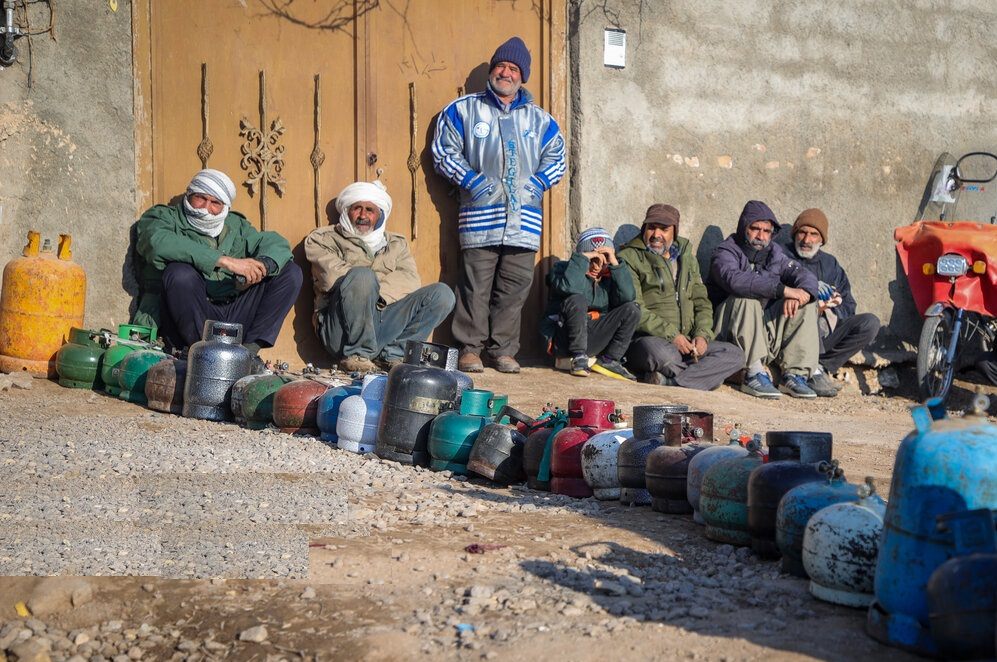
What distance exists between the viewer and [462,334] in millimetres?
7797

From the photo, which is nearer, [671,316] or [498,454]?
[498,454]

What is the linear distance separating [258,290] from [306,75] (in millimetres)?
1701

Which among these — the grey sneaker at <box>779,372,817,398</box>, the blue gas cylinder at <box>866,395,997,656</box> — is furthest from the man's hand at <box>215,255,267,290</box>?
the blue gas cylinder at <box>866,395,997,656</box>

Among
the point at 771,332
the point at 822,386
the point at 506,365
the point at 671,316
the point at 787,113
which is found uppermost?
the point at 787,113

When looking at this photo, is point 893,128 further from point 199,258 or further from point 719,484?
point 719,484

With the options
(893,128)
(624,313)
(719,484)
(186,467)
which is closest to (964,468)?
(719,484)

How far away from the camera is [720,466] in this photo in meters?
3.67

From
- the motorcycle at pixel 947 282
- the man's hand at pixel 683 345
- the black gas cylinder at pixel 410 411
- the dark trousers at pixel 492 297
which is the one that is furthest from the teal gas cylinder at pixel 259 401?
the motorcycle at pixel 947 282

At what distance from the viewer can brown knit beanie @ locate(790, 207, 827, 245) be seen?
8.87m

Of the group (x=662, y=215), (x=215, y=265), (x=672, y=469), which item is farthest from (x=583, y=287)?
(x=672, y=469)

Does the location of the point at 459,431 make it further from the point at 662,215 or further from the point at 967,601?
the point at 662,215

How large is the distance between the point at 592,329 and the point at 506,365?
27.4 inches

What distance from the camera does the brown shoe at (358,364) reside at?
719 centimetres

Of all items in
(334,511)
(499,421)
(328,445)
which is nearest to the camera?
(334,511)
